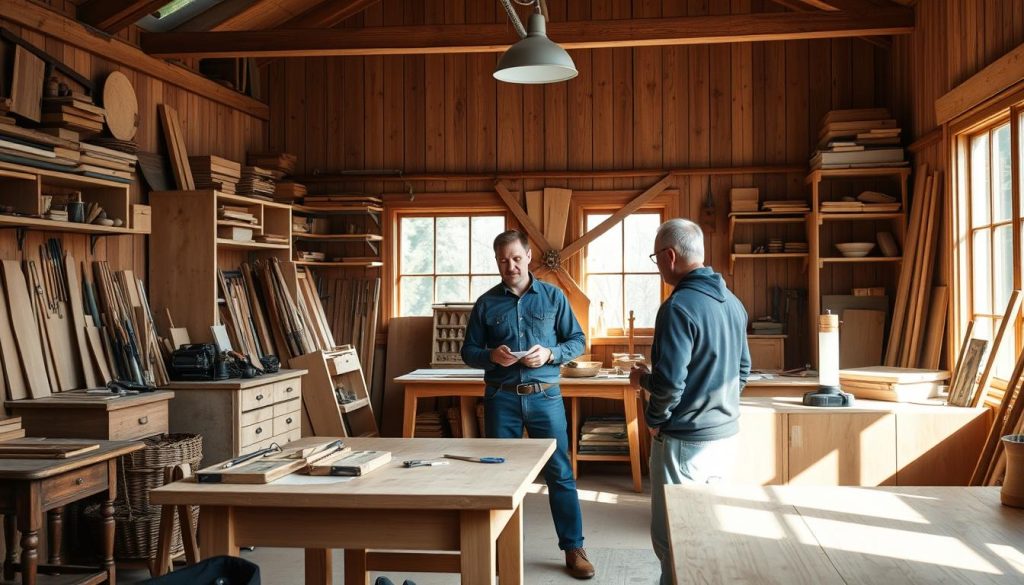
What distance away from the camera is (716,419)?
138 inches

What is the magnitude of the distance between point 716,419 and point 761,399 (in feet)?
8.46

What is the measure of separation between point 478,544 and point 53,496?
2262 mm

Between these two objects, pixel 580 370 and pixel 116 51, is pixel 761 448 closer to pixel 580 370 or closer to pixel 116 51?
pixel 580 370

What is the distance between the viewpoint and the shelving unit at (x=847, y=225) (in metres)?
6.96

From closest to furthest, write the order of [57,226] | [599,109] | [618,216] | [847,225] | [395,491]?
1. [395,491]
2. [57,226]
3. [847,225]
4. [618,216]
5. [599,109]

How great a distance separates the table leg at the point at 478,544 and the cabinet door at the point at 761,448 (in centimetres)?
300

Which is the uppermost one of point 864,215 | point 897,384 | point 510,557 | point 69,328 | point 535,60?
point 535,60

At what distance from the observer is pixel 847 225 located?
293 inches

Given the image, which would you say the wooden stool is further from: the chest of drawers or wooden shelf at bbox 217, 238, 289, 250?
wooden shelf at bbox 217, 238, 289, 250

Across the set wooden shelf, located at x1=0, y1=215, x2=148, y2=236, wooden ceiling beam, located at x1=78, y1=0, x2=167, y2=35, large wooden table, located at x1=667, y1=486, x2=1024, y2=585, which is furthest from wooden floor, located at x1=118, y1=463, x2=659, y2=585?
wooden ceiling beam, located at x1=78, y1=0, x2=167, y2=35

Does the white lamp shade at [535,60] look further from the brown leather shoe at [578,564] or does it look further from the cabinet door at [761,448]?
the brown leather shoe at [578,564]

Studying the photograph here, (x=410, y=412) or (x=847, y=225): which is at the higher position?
(x=847, y=225)

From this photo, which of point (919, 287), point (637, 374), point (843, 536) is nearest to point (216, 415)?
point (637, 374)

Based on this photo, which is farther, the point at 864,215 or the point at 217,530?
the point at 864,215
